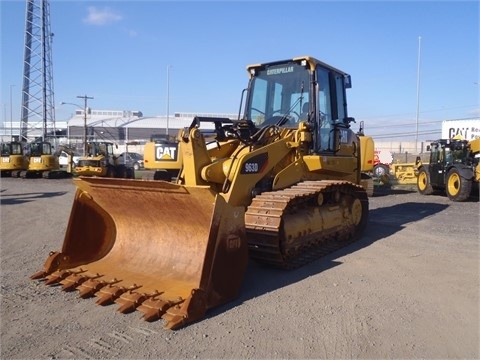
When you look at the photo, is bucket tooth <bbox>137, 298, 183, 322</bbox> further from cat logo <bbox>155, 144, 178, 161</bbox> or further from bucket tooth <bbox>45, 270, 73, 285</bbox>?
cat logo <bbox>155, 144, 178, 161</bbox>

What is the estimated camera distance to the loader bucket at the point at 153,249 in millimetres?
4746

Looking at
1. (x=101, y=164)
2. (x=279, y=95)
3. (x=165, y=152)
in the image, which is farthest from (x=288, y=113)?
(x=101, y=164)

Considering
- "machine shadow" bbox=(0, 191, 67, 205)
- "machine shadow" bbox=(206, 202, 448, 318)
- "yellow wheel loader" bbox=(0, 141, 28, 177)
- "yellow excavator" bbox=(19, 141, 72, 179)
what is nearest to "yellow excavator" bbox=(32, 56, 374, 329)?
"machine shadow" bbox=(206, 202, 448, 318)

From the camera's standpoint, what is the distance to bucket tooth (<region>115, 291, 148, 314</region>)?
4664 millimetres

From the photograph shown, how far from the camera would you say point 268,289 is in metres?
5.43

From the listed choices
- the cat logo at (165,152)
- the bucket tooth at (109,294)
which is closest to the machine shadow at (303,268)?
the bucket tooth at (109,294)

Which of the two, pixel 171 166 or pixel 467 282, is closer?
pixel 467 282

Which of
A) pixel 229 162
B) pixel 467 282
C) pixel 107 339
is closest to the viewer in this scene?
pixel 107 339

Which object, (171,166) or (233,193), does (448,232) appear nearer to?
(233,193)

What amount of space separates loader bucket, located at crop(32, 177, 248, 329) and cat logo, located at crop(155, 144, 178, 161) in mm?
5229

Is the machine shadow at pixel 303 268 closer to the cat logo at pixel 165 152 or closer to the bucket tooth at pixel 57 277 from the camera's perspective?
the bucket tooth at pixel 57 277

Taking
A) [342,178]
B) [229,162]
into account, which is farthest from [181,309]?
[342,178]

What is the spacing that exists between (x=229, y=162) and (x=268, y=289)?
6.02 ft

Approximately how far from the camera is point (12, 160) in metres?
29.6
